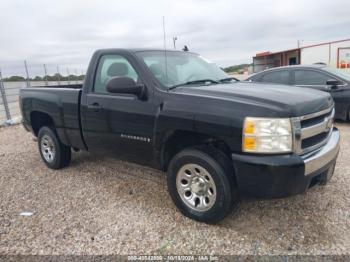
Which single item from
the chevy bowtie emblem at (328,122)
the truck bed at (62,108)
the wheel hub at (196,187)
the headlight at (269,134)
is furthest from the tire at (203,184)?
the truck bed at (62,108)

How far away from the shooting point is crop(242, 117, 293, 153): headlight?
272 cm

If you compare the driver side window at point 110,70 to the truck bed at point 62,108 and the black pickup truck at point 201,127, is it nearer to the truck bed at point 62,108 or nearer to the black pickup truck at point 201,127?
the black pickup truck at point 201,127

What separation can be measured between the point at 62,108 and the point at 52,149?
920 millimetres

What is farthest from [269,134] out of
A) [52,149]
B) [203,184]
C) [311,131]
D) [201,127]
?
[52,149]

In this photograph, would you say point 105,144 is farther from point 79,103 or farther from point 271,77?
point 271,77

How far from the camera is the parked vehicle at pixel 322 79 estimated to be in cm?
749

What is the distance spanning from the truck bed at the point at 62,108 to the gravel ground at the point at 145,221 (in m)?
0.67

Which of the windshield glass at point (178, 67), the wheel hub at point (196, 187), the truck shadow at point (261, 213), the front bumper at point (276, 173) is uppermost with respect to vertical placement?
the windshield glass at point (178, 67)

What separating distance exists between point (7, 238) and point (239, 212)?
241 centimetres

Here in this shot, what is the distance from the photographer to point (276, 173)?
2713mm

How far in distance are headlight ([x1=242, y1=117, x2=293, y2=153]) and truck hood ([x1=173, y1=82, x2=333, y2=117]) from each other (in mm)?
112

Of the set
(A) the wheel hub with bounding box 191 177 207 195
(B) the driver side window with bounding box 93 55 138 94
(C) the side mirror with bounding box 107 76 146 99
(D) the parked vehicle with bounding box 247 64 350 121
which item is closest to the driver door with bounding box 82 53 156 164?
(B) the driver side window with bounding box 93 55 138 94

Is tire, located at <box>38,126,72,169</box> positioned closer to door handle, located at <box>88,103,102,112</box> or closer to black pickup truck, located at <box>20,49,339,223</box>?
black pickup truck, located at <box>20,49,339,223</box>

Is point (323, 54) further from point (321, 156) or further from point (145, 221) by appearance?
point (145, 221)
